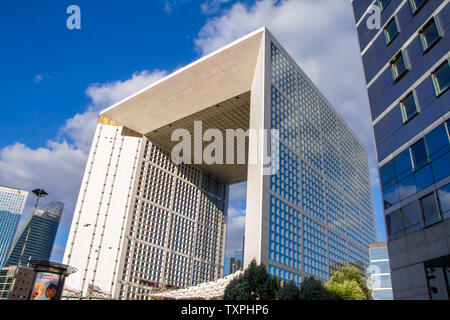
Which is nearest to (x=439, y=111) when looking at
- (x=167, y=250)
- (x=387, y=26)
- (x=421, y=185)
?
(x=421, y=185)

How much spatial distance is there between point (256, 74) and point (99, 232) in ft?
124

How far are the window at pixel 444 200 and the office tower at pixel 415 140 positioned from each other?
0.18 feet

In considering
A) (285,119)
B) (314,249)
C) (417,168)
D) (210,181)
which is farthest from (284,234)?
(210,181)

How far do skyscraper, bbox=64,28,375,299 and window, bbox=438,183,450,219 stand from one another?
2477cm

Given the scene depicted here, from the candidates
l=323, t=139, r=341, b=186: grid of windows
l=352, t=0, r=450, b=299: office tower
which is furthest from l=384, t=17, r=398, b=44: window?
l=323, t=139, r=341, b=186: grid of windows

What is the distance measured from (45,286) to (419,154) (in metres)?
30.5

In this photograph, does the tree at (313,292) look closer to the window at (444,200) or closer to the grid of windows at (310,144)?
the window at (444,200)

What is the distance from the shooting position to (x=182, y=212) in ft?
253

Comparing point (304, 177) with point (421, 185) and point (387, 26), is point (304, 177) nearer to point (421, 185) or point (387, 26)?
point (387, 26)

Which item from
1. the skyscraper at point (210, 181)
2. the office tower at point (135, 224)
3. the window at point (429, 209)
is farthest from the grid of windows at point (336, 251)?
the window at point (429, 209)

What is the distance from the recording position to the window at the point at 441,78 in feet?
70.3

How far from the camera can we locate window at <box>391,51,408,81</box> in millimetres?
25562

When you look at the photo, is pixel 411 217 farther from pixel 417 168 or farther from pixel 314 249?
pixel 314 249

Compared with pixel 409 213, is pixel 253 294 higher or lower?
lower
